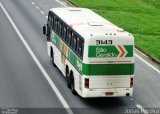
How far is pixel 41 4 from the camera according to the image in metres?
57.4

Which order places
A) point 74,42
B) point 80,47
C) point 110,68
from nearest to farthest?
point 110,68, point 80,47, point 74,42

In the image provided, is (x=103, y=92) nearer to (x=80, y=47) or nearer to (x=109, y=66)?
(x=109, y=66)

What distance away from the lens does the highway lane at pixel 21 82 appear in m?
26.0

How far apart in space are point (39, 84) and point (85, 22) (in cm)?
401

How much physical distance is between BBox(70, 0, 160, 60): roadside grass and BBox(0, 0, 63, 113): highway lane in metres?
8.27

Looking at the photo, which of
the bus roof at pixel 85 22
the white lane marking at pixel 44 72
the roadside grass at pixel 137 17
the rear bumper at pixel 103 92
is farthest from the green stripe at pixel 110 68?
the roadside grass at pixel 137 17

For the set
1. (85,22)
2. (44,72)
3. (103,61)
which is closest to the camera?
(103,61)

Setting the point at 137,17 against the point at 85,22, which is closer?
the point at 85,22

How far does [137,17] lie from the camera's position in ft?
165

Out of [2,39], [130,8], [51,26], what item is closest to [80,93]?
[51,26]

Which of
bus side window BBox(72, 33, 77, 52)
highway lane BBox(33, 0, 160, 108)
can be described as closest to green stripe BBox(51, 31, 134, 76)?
bus side window BBox(72, 33, 77, 52)

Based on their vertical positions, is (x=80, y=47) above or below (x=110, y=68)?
above


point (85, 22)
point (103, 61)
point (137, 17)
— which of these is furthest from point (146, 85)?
point (137, 17)

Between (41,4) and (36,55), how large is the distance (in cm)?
2255
